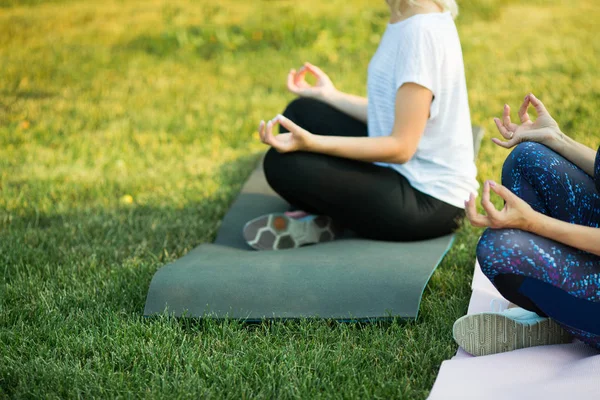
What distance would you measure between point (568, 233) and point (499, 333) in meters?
0.41

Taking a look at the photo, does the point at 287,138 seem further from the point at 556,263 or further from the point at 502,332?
the point at 556,263

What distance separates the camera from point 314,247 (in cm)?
287

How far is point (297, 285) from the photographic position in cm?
246

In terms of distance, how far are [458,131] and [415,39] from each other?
414mm

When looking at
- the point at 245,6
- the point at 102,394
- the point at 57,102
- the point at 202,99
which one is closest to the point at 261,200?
the point at 102,394

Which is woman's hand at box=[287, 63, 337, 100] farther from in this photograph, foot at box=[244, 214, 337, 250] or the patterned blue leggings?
the patterned blue leggings

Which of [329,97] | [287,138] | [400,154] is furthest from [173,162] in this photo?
[400,154]

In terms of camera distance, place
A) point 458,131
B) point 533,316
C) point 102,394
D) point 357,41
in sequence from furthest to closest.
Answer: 1. point 357,41
2. point 458,131
3. point 533,316
4. point 102,394

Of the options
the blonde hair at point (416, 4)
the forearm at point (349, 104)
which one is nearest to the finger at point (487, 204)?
the blonde hair at point (416, 4)

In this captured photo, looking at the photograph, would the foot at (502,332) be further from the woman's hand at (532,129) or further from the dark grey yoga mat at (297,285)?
the woman's hand at (532,129)

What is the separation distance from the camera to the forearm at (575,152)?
6.93 feet

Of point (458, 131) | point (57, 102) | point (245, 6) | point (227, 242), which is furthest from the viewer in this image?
point (245, 6)

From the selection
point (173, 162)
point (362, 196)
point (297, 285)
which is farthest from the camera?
point (173, 162)

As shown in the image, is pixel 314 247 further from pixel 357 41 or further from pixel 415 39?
pixel 357 41
